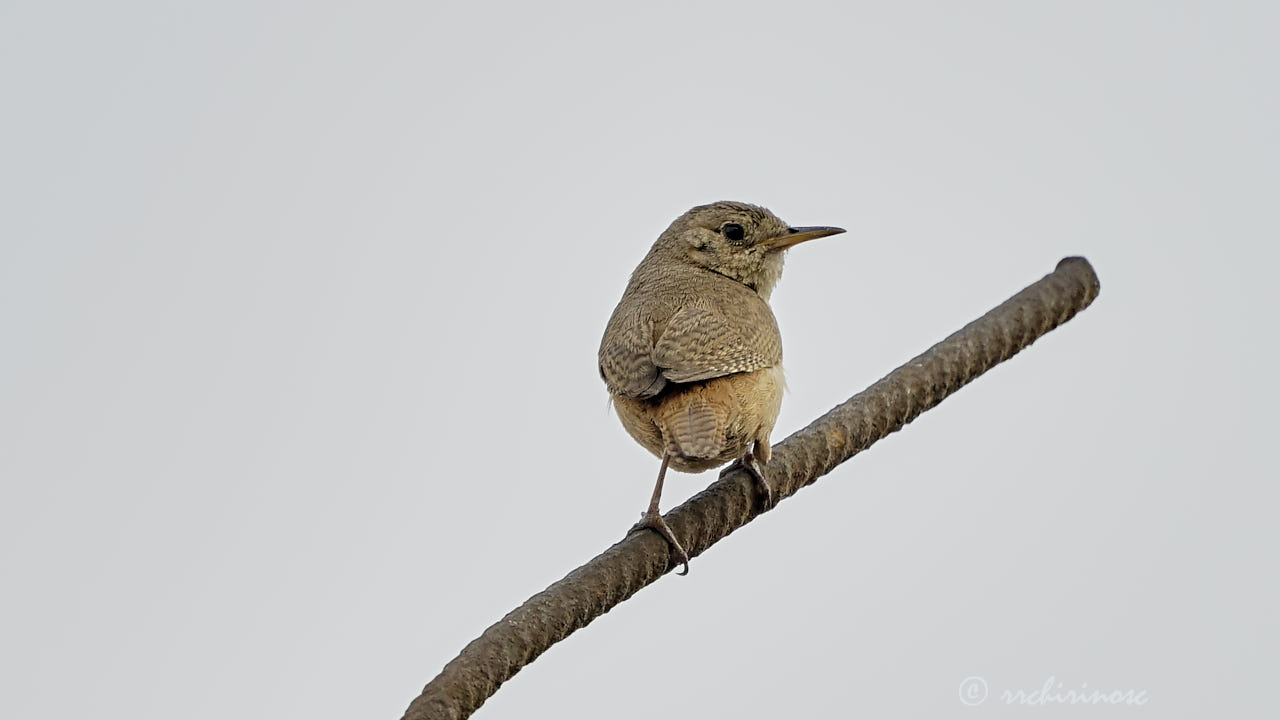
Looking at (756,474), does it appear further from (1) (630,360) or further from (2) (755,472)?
(1) (630,360)

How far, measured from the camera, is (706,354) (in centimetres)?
603

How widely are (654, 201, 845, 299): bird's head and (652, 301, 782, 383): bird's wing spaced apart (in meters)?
0.65

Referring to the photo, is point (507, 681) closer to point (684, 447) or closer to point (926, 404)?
point (684, 447)

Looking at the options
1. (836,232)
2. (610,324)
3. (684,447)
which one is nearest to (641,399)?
(684,447)

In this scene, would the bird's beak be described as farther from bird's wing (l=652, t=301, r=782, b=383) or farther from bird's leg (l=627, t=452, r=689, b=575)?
bird's leg (l=627, t=452, r=689, b=575)

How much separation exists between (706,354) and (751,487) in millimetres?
587

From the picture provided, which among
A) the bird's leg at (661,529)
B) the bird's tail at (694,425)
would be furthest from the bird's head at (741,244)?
the bird's leg at (661,529)

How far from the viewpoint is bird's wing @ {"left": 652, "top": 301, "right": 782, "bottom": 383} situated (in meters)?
5.93

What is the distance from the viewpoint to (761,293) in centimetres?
745

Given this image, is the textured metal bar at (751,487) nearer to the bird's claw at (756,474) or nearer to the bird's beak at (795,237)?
the bird's claw at (756,474)

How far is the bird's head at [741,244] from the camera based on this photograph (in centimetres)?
743

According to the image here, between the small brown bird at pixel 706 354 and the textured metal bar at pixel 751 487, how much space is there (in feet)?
0.43

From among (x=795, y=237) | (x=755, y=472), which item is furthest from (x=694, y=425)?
(x=795, y=237)

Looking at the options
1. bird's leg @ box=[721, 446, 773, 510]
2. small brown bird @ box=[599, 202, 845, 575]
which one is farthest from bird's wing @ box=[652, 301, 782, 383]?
bird's leg @ box=[721, 446, 773, 510]
